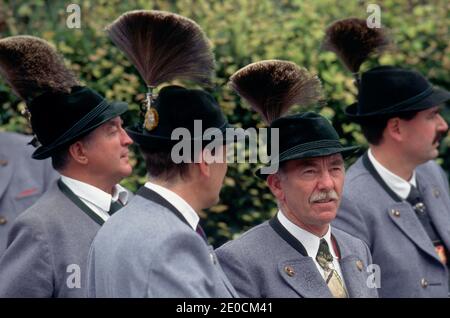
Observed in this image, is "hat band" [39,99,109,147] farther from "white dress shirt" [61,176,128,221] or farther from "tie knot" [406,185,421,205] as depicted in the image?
"tie knot" [406,185,421,205]

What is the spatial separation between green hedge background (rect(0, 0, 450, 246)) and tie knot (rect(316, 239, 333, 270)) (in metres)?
2.14

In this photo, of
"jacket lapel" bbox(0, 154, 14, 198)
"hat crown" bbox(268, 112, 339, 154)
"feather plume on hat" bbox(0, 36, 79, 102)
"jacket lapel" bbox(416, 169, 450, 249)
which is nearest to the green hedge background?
"jacket lapel" bbox(0, 154, 14, 198)

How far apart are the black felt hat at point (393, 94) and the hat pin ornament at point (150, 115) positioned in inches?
73.2

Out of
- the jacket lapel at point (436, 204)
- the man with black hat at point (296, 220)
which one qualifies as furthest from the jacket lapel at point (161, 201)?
the jacket lapel at point (436, 204)

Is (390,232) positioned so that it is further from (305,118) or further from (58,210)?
(58,210)

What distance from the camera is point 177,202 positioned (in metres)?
3.84

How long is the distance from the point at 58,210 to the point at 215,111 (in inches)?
39.3

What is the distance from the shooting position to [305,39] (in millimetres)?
6961

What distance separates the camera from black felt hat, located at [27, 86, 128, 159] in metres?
4.71

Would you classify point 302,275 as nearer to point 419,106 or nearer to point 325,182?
point 325,182

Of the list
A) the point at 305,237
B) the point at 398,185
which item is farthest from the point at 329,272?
the point at 398,185

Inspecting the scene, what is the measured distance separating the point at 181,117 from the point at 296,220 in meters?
0.78

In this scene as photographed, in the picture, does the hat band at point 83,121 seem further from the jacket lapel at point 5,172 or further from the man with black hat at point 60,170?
the jacket lapel at point 5,172

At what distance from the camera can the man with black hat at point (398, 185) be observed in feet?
17.4
